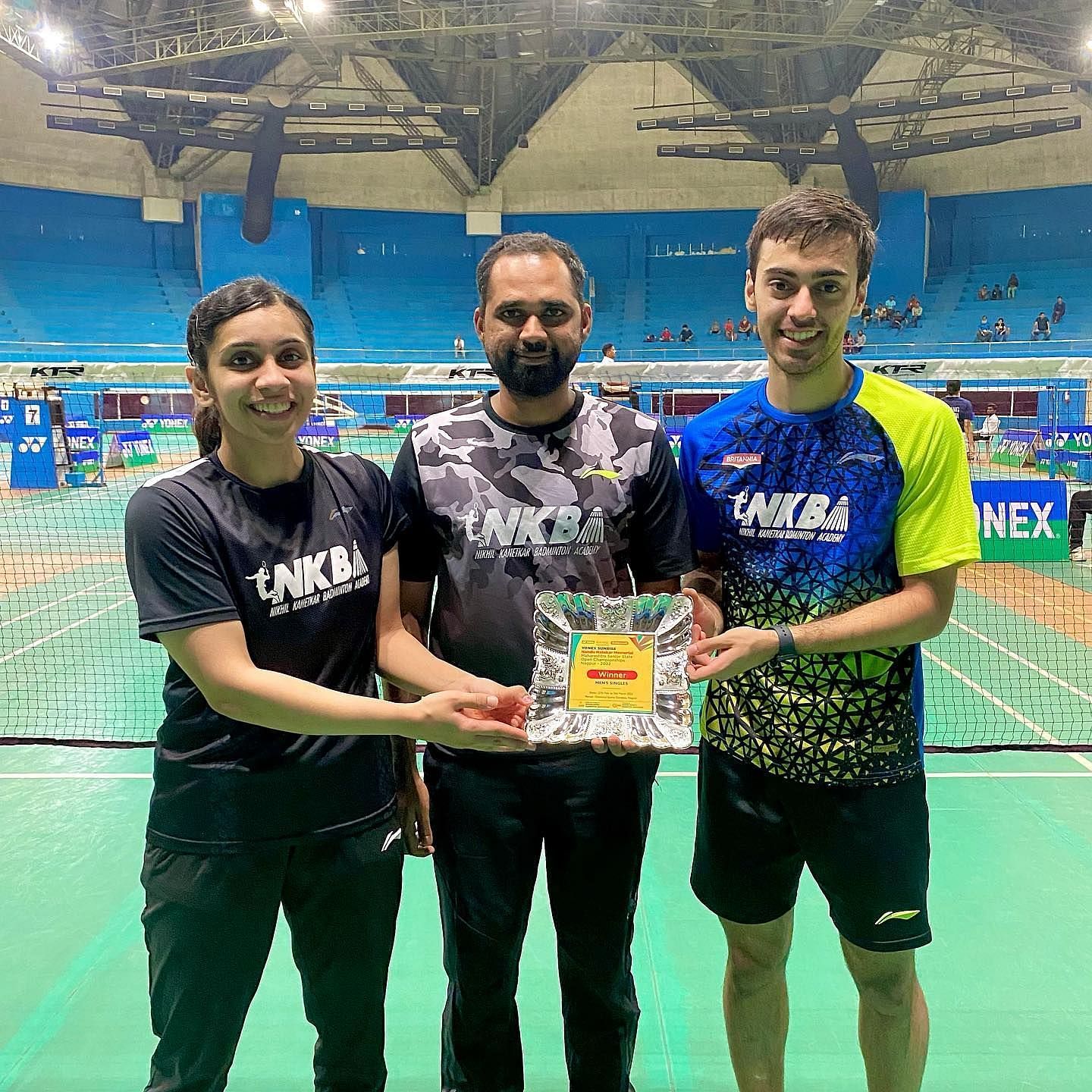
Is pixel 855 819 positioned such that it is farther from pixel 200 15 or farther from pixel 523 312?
pixel 200 15

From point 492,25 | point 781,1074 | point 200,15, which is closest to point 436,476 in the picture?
point 781,1074

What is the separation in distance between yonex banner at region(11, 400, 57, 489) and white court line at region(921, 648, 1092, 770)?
688 inches

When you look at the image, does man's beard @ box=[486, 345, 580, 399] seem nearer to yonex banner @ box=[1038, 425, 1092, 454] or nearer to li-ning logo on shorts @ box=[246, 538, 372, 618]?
li-ning logo on shorts @ box=[246, 538, 372, 618]

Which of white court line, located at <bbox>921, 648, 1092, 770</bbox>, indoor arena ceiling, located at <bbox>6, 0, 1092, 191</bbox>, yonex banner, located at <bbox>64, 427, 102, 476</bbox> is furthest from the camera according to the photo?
indoor arena ceiling, located at <bbox>6, 0, 1092, 191</bbox>

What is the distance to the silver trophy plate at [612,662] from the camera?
2.36 m

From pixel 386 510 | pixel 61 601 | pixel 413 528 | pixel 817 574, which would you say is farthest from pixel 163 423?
pixel 817 574

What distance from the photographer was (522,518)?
2.56 meters

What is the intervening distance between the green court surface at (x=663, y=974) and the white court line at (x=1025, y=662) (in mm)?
2630

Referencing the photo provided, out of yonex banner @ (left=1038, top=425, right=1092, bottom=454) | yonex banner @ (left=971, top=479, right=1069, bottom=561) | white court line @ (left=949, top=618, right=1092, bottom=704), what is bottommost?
white court line @ (left=949, top=618, right=1092, bottom=704)

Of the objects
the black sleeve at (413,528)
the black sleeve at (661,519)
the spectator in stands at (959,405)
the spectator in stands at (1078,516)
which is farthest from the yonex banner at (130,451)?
the black sleeve at (661,519)

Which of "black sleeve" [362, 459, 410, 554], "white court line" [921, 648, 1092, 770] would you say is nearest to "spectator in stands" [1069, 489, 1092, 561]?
"white court line" [921, 648, 1092, 770]

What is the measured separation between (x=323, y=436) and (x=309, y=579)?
2137 cm

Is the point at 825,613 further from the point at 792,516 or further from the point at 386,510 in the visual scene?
the point at 386,510

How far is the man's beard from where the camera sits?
2.52 metres
